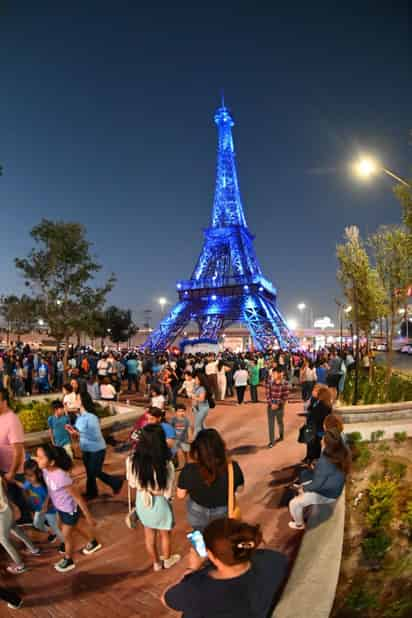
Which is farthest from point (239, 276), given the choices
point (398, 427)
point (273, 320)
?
point (398, 427)

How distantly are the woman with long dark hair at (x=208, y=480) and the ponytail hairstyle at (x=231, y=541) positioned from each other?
141 centimetres

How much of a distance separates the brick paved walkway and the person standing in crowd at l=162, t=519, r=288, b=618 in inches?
83.6

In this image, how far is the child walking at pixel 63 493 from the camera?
14.6 ft

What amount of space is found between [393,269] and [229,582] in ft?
40.4

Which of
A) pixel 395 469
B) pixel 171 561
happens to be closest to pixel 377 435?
pixel 395 469

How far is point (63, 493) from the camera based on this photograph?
4531mm

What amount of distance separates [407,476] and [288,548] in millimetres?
2770

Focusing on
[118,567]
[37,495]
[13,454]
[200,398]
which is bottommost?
[118,567]

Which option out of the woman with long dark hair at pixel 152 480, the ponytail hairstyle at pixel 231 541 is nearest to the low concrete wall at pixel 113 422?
the woman with long dark hair at pixel 152 480

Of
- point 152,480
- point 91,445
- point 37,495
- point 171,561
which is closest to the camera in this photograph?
point 152,480

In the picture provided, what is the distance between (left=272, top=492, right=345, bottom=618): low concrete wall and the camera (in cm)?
325

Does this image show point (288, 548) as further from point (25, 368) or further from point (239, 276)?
Result: point (239, 276)

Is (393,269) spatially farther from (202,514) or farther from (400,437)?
(202,514)

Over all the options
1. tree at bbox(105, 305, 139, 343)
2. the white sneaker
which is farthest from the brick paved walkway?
tree at bbox(105, 305, 139, 343)
